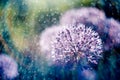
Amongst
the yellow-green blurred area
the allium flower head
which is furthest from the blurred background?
the allium flower head

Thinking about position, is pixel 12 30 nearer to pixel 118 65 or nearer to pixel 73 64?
pixel 73 64

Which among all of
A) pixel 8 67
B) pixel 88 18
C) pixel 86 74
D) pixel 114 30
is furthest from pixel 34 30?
pixel 114 30

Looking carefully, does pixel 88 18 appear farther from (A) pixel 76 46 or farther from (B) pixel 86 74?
(B) pixel 86 74

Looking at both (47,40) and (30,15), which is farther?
(30,15)

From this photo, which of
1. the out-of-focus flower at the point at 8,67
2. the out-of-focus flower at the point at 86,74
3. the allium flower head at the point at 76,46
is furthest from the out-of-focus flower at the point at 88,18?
the out-of-focus flower at the point at 8,67

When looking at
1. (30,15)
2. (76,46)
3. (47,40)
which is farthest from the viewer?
(30,15)

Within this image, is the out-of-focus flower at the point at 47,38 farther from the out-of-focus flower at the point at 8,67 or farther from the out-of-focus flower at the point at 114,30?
the out-of-focus flower at the point at 114,30

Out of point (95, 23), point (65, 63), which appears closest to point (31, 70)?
point (65, 63)
